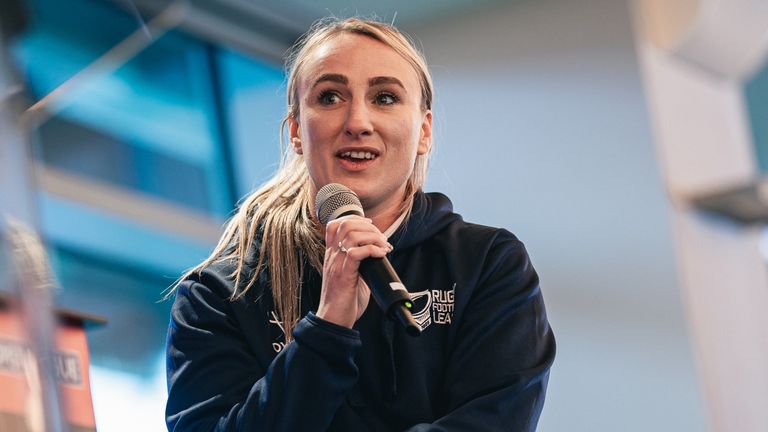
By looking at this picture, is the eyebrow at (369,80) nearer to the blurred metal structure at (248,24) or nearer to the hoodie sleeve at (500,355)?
the hoodie sleeve at (500,355)

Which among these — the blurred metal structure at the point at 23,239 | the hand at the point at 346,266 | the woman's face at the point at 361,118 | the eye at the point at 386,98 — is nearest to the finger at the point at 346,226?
the hand at the point at 346,266

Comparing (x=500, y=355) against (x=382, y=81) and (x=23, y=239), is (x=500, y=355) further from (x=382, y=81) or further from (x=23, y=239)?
(x=23, y=239)

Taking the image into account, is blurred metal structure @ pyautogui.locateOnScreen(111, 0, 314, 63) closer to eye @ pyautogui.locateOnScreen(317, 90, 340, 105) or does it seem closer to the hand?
eye @ pyautogui.locateOnScreen(317, 90, 340, 105)

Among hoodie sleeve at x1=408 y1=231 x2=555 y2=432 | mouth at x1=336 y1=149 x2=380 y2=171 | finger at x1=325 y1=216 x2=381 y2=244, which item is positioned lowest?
hoodie sleeve at x1=408 y1=231 x2=555 y2=432

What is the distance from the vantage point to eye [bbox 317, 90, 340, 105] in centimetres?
144

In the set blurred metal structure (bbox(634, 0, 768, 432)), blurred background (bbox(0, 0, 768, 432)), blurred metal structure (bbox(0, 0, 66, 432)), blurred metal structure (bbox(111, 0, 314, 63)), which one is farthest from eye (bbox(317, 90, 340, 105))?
blurred metal structure (bbox(111, 0, 314, 63))

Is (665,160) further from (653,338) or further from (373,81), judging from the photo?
(373,81)

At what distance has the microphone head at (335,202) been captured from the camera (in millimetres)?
1231

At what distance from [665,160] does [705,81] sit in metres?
0.58

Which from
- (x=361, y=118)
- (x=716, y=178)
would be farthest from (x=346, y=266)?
(x=716, y=178)

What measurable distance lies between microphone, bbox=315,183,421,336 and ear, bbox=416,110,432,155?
238 millimetres

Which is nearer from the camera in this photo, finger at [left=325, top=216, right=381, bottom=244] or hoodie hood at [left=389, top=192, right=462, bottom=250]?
finger at [left=325, top=216, right=381, bottom=244]

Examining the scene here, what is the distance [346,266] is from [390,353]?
17cm

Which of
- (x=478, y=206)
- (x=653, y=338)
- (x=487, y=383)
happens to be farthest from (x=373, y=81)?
(x=478, y=206)
